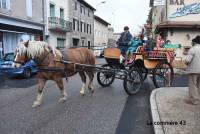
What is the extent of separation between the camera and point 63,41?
40.0m

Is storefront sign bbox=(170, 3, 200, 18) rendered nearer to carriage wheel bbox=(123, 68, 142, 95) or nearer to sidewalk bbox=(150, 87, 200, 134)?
carriage wheel bbox=(123, 68, 142, 95)

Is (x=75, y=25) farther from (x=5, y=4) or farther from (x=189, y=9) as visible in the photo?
(x=189, y=9)

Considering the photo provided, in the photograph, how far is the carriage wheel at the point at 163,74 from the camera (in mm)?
11205

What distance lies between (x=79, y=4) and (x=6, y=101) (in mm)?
39390

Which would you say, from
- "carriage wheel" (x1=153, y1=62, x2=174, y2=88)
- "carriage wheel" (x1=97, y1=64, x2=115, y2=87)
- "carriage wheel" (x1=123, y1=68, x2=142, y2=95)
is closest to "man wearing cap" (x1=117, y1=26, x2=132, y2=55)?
"carriage wheel" (x1=123, y1=68, x2=142, y2=95)

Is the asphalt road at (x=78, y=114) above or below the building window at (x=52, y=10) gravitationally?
below

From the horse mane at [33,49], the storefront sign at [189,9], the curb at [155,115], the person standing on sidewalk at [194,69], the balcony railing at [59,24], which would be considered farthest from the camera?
the balcony railing at [59,24]

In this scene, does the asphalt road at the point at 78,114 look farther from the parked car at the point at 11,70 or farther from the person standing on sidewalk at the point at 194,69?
the parked car at the point at 11,70

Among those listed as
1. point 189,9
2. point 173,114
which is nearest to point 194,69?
point 173,114

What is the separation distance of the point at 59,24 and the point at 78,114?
28.9m

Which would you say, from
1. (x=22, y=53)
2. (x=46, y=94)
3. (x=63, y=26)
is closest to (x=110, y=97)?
(x=46, y=94)

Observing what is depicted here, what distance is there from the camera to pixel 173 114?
6836 millimetres

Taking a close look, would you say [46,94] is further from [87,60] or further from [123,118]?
[123,118]

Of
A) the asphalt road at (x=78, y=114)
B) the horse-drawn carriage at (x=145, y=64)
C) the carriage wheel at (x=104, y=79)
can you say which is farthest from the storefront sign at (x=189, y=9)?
the asphalt road at (x=78, y=114)
